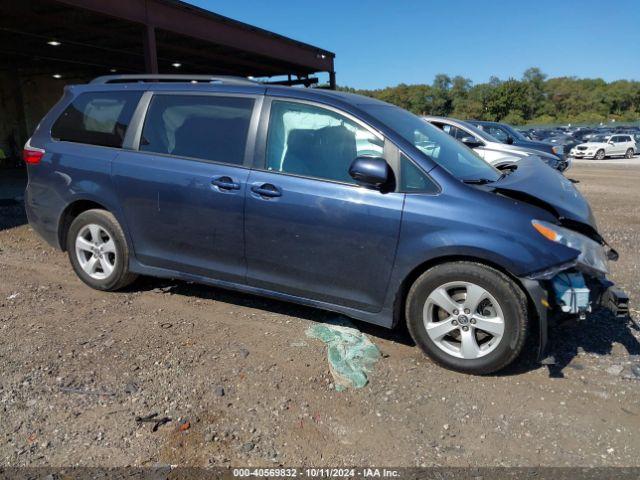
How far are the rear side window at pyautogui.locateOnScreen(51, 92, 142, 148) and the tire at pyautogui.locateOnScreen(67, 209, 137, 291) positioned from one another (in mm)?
661

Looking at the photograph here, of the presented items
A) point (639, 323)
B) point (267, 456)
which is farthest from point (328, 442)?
point (639, 323)

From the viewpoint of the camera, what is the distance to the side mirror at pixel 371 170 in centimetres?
318

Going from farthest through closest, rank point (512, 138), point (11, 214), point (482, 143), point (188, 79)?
point (512, 138)
point (482, 143)
point (11, 214)
point (188, 79)

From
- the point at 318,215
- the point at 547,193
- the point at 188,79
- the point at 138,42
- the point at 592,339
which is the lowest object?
the point at 592,339

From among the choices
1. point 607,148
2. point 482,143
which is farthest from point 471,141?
point 607,148

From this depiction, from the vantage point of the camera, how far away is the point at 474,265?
10.3 feet

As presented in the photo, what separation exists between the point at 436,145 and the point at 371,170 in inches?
35.9

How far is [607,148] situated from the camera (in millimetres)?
27688

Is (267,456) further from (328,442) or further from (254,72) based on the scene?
(254,72)

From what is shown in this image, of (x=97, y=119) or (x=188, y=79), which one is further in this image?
(x=97, y=119)

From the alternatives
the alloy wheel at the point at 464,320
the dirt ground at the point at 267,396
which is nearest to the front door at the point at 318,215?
the alloy wheel at the point at 464,320

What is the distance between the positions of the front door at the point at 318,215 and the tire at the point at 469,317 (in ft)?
0.97

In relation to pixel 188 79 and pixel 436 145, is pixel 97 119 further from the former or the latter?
pixel 436 145

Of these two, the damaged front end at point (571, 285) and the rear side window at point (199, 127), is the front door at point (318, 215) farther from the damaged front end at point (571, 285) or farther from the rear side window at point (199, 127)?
the damaged front end at point (571, 285)
